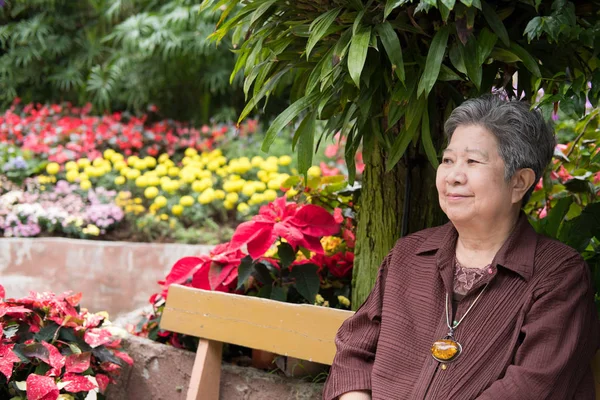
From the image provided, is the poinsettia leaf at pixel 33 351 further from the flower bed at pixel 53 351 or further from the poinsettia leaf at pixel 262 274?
the poinsettia leaf at pixel 262 274

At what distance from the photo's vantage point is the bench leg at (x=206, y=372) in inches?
93.6

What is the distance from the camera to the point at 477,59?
172cm

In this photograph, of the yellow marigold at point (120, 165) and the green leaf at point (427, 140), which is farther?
the yellow marigold at point (120, 165)

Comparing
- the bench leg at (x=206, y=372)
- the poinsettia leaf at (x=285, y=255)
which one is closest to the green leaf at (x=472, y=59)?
the poinsettia leaf at (x=285, y=255)

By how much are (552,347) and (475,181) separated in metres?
0.40

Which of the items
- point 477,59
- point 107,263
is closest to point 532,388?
point 477,59

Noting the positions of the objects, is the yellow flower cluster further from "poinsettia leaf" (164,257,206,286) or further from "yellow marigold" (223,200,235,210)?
"poinsettia leaf" (164,257,206,286)

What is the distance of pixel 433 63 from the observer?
1705mm

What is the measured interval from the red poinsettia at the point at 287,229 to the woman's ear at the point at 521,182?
31.2 inches

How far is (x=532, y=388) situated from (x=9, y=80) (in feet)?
21.2

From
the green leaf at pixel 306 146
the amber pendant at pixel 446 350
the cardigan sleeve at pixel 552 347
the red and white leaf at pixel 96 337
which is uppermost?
the green leaf at pixel 306 146

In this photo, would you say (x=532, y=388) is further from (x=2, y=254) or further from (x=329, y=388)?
(x=2, y=254)

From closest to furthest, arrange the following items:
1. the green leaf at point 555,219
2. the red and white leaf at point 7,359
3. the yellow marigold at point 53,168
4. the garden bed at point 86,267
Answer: the red and white leaf at point 7,359, the green leaf at point 555,219, the garden bed at point 86,267, the yellow marigold at point 53,168

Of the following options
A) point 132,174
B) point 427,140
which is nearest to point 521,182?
point 427,140
